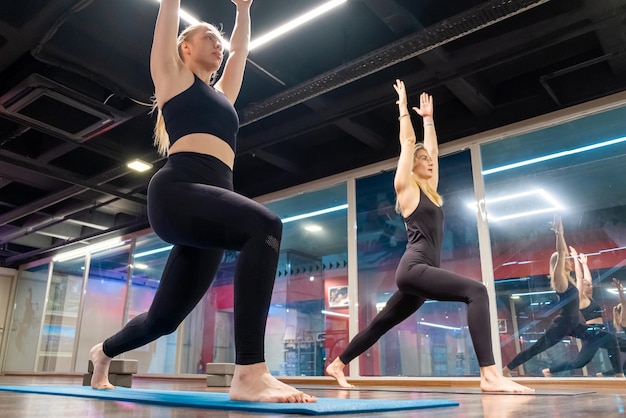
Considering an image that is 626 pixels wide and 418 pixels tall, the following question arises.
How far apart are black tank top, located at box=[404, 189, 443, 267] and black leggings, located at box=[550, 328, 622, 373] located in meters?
2.09

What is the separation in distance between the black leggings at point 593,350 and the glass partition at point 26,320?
29.8 ft

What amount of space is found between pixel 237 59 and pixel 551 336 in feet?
11.7

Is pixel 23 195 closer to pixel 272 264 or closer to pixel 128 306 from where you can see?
pixel 128 306

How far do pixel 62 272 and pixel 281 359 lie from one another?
5.85m

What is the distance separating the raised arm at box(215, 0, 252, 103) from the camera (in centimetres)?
178

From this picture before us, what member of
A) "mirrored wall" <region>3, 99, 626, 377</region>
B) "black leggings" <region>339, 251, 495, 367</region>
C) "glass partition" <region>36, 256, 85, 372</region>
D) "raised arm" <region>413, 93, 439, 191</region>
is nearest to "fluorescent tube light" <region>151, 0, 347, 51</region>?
"raised arm" <region>413, 93, 439, 191</region>

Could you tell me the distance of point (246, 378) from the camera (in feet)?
4.15

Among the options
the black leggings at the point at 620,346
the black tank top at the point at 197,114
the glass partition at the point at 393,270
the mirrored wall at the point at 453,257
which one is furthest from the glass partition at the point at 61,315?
the black tank top at the point at 197,114

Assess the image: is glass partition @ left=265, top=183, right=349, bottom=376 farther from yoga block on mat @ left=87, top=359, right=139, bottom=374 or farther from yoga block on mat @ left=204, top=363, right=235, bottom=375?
yoga block on mat @ left=87, top=359, right=139, bottom=374

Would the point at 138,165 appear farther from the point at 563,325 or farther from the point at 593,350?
the point at 593,350

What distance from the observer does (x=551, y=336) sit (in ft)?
13.5

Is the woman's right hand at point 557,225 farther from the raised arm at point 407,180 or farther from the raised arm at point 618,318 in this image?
the raised arm at point 407,180

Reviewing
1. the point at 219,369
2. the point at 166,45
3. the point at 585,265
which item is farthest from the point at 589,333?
the point at 166,45

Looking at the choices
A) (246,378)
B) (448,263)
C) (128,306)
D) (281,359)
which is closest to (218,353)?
(281,359)
